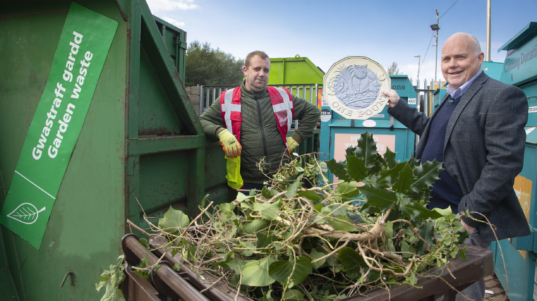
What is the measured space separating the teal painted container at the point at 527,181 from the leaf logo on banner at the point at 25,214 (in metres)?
2.76

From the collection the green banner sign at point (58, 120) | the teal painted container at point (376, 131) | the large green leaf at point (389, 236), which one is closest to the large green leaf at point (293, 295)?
the large green leaf at point (389, 236)

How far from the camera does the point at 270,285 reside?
835mm

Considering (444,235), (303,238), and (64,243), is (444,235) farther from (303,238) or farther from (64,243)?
(64,243)

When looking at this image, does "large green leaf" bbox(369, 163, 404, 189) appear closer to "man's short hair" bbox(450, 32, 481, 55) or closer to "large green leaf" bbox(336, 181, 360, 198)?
"large green leaf" bbox(336, 181, 360, 198)

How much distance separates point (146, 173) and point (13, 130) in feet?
2.55

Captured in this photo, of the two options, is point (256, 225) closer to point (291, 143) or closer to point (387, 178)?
point (387, 178)

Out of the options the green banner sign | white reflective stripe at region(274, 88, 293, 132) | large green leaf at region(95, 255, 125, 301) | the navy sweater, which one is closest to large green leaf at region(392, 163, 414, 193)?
large green leaf at region(95, 255, 125, 301)

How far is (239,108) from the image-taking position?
8.80 feet

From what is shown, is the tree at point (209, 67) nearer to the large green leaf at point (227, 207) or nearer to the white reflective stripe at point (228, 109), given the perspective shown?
the white reflective stripe at point (228, 109)

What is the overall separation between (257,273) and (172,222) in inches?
17.9

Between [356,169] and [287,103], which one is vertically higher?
[287,103]

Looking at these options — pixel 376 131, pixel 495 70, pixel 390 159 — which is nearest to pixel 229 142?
pixel 390 159

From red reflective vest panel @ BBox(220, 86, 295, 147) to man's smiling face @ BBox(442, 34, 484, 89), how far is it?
4.12 feet

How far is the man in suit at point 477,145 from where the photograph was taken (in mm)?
1636
